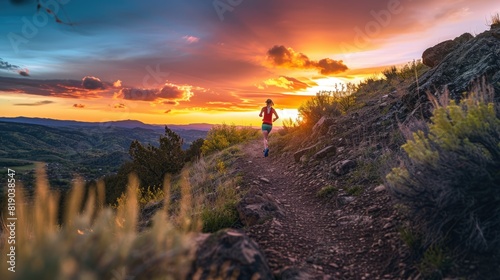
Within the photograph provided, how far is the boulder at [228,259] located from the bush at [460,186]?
233 centimetres

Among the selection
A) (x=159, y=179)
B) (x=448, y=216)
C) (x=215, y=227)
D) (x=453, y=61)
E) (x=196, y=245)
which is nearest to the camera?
(x=196, y=245)

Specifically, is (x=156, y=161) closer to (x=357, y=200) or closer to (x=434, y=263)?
(x=357, y=200)

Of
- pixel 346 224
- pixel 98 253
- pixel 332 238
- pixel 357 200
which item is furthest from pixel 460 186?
pixel 98 253

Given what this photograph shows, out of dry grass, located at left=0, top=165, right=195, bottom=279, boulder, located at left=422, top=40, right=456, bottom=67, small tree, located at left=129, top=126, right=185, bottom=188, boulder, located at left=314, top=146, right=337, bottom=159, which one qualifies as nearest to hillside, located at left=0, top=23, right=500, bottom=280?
dry grass, located at left=0, top=165, right=195, bottom=279

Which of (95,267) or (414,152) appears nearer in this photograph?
(95,267)

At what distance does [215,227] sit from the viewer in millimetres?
6273

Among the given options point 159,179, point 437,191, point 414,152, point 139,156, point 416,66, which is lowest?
point 159,179

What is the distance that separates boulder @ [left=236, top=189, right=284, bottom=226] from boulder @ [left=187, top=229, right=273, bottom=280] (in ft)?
7.88

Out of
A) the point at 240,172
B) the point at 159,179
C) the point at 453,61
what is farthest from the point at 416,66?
the point at 159,179

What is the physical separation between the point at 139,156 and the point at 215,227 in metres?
18.1

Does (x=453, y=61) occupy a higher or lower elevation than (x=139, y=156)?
higher

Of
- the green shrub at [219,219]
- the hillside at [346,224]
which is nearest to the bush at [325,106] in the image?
the hillside at [346,224]

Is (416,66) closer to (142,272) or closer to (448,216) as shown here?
(448,216)

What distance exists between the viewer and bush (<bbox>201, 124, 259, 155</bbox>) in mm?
23953
